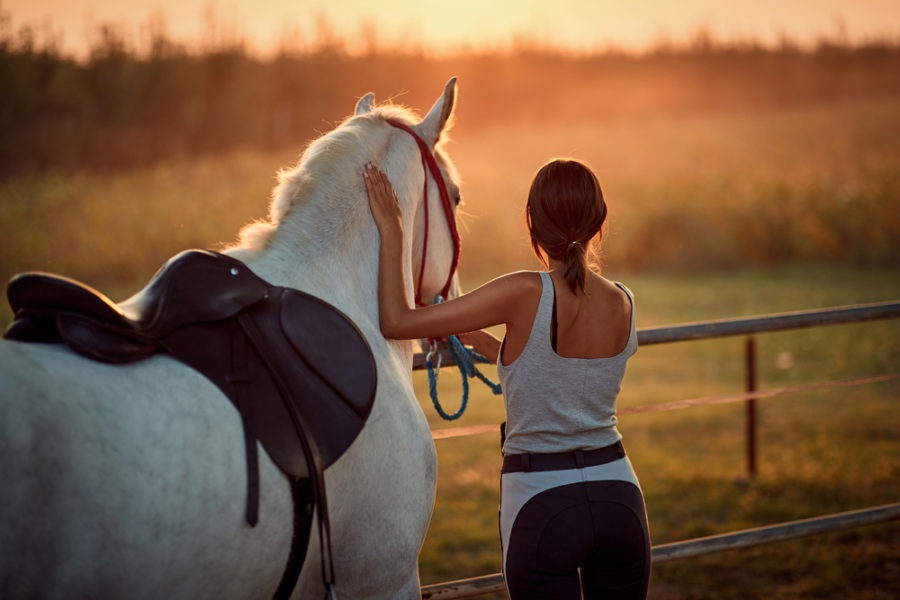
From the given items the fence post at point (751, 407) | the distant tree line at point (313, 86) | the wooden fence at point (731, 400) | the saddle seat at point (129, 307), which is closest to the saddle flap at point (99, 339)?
the saddle seat at point (129, 307)

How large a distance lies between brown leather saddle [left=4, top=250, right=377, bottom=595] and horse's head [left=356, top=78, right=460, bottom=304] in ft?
1.72

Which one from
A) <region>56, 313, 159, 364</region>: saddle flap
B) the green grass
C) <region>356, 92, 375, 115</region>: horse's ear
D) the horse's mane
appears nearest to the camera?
<region>56, 313, 159, 364</region>: saddle flap

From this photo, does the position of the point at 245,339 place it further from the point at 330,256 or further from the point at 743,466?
the point at 743,466

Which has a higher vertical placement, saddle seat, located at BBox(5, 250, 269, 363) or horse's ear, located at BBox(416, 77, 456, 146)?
→ horse's ear, located at BBox(416, 77, 456, 146)

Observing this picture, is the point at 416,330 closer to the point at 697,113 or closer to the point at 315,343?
the point at 315,343

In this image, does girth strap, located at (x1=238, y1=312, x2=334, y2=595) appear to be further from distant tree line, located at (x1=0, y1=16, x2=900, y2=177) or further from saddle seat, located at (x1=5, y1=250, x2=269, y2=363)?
distant tree line, located at (x1=0, y1=16, x2=900, y2=177)

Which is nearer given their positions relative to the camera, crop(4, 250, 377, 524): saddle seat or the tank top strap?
crop(4, 250, 377, 524): saddle seat

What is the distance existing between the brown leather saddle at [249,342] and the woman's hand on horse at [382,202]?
1.08 feet

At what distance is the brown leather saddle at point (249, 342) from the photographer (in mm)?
1317

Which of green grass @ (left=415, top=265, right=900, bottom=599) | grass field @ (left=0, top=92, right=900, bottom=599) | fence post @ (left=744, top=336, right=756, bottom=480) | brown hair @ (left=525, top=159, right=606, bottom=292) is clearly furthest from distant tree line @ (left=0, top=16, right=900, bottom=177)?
brown hair @ (left=525, top=159, right=606, bottom=292)

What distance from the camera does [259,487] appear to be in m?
1.39

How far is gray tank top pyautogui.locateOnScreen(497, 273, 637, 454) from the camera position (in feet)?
5.38

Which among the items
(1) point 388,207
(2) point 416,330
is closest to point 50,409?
(2) point 416,330

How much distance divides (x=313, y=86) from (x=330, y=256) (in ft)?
77.6
